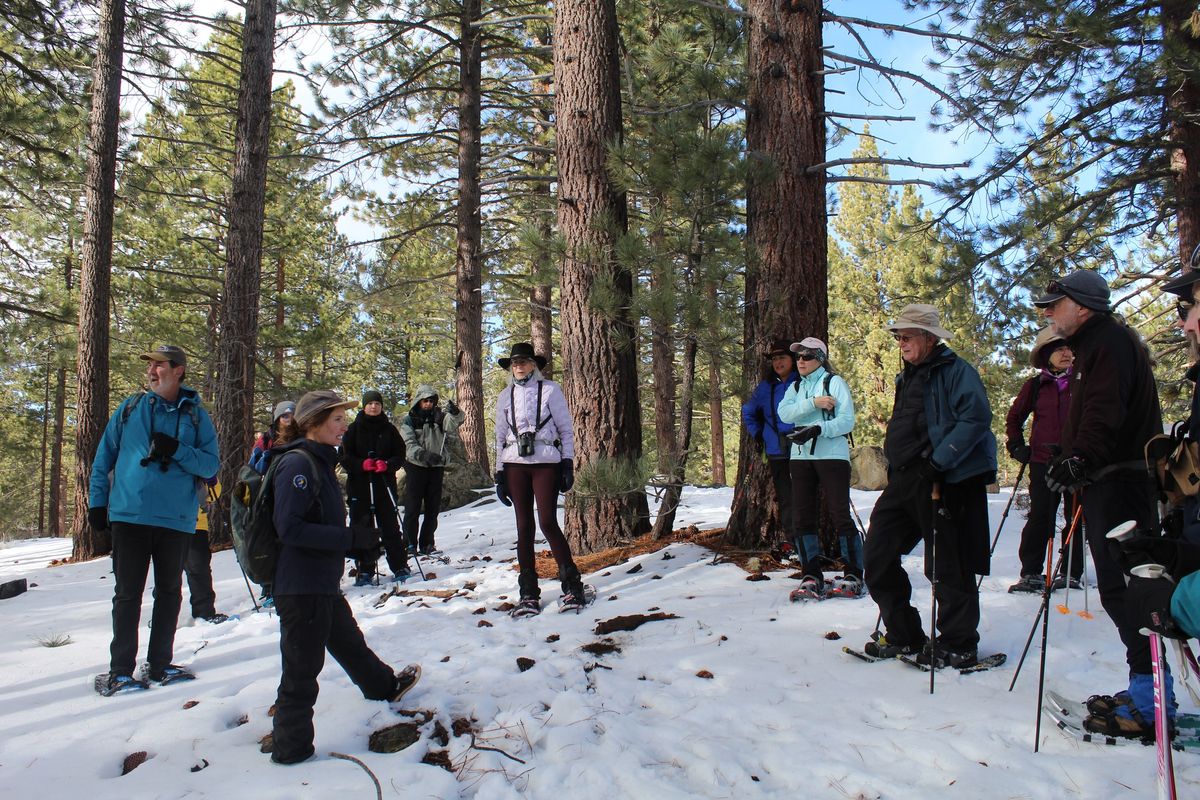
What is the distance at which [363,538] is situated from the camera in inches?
135

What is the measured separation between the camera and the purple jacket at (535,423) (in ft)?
17.5

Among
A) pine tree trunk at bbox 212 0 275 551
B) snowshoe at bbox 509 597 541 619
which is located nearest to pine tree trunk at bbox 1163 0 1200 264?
snowshoe at bbox 509 597 541 619

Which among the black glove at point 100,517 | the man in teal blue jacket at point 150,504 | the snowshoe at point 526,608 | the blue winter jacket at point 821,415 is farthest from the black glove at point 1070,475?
the black glove at point 100,517

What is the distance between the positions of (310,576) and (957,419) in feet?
11.1

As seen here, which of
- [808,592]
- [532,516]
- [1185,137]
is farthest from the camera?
[1185,137]

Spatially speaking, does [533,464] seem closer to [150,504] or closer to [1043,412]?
[150,504]

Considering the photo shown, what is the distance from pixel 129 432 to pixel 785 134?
5.73 metres

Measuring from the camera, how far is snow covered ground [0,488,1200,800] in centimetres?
285

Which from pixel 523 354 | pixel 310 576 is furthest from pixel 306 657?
pixel 523 354

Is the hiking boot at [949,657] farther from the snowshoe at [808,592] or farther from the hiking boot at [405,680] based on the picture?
the hiking boot at [405,680]

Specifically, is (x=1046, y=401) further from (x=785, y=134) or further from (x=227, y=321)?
(x=227, y=321)

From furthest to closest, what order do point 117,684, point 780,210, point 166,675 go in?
point 780,210 < point 166,675 < point 117,684

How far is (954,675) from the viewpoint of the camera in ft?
12.3

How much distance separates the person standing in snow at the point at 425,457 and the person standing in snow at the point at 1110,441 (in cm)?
600
